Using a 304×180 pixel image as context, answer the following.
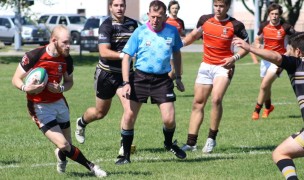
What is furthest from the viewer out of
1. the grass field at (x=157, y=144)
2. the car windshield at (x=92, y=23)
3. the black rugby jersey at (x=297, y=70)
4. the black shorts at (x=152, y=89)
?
the car windshield at (x=92, y=23)

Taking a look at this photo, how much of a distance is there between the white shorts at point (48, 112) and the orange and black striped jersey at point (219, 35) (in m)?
2.92

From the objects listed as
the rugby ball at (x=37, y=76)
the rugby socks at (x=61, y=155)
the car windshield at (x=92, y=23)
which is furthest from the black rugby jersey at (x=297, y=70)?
the car windshield at (x=92, y=23)

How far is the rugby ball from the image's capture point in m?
8.53

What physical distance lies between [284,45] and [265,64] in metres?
0.59

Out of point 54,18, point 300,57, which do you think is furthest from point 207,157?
point 54,18

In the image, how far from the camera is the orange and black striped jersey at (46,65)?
8820 millimetres

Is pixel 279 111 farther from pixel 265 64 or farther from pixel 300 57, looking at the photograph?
pixel 300 57

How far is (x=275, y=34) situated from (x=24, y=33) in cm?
3682

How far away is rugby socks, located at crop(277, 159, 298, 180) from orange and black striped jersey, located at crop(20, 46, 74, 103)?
270 centimetres

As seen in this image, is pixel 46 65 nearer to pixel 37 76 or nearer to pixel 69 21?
pixel 37 76

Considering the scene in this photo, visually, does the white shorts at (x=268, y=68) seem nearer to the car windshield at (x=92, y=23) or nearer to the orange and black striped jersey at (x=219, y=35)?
the orange and black striped jersey at (x=219, y=35)

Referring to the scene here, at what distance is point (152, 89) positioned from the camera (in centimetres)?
993

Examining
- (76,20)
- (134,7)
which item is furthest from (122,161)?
(134,7)

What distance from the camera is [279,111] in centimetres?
1675
